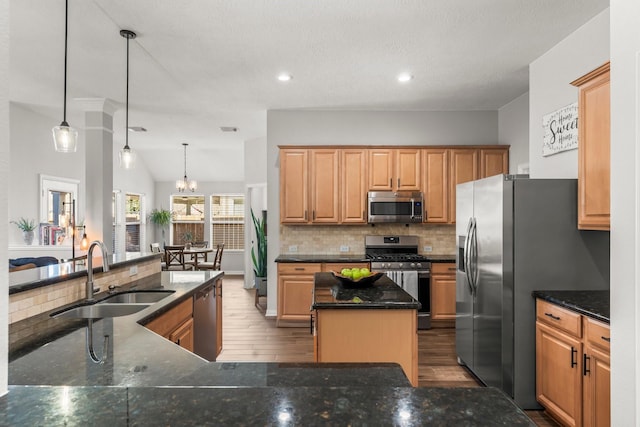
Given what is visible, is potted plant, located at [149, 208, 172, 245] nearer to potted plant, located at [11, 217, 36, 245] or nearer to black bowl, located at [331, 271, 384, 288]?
potted plant, located at [11, 217, 36, 245]

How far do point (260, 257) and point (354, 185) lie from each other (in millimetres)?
2508

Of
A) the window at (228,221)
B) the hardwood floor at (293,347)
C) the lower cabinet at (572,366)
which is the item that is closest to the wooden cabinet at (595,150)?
the lower cabinet at (572,366)

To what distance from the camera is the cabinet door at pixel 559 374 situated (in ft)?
7.79

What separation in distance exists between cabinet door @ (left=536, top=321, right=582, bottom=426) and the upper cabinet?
2.69 meters

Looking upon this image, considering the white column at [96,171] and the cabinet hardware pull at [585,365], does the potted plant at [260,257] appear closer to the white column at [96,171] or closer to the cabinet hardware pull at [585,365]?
the white column at [96,171]

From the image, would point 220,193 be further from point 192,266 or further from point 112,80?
point 112,80

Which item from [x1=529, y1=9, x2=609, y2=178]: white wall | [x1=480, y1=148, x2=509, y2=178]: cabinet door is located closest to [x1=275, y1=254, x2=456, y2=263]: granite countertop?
[x1=480, y1=148, x2=509, y2=178]: cabinet door

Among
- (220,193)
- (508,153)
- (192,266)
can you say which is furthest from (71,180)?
(508,153)

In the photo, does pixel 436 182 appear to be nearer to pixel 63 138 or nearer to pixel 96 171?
pixel 63 138

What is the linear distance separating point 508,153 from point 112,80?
188 inches

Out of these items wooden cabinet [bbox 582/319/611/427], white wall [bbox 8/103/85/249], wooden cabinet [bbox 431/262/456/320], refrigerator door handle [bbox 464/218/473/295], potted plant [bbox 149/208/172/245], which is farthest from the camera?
potted plant [bbox 149/208/172/245]

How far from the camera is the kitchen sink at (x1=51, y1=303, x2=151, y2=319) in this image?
228 centimetres

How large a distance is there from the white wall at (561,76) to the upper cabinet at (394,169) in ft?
5.22

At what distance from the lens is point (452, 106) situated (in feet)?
17.3
